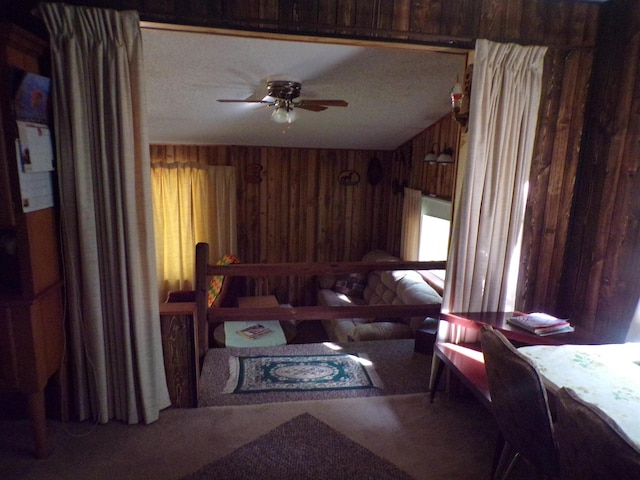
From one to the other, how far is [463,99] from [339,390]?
1849 millimetres

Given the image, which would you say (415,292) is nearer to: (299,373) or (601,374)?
(299,373)

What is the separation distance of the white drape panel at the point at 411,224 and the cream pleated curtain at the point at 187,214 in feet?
7.68

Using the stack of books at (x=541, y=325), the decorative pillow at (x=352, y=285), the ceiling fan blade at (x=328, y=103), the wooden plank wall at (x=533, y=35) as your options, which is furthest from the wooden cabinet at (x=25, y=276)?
the decorative pillow at (x=352, y=285)

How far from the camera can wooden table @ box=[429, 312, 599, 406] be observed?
6.40ft

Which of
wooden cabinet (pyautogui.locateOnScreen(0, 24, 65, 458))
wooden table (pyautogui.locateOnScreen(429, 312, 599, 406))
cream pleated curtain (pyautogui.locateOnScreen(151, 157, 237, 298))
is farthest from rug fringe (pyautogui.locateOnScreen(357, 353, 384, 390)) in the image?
cream pleated curtain (pyautogui.locateOnScreen(151, 157, 237, 298))

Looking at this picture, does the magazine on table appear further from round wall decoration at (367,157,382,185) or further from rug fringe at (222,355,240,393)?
round wall decoration at (367,157,382,185)

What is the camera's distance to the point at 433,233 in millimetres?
5016

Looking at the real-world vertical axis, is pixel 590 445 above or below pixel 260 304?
above

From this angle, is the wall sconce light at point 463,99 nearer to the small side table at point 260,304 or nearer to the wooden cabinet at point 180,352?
the wooden cabinet at point 180,352

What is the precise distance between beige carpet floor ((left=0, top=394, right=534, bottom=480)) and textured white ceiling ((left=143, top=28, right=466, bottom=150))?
2012 millimetres

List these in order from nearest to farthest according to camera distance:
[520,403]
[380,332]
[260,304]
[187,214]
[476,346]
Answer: [520,403] < [476,346] < [380,332] < [260,304] < [187,214]

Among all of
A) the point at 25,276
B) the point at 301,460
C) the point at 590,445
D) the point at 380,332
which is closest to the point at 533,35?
the point at 590,445

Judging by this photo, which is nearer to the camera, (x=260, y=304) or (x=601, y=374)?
(x=601, y=374)

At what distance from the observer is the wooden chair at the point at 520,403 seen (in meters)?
1.34
